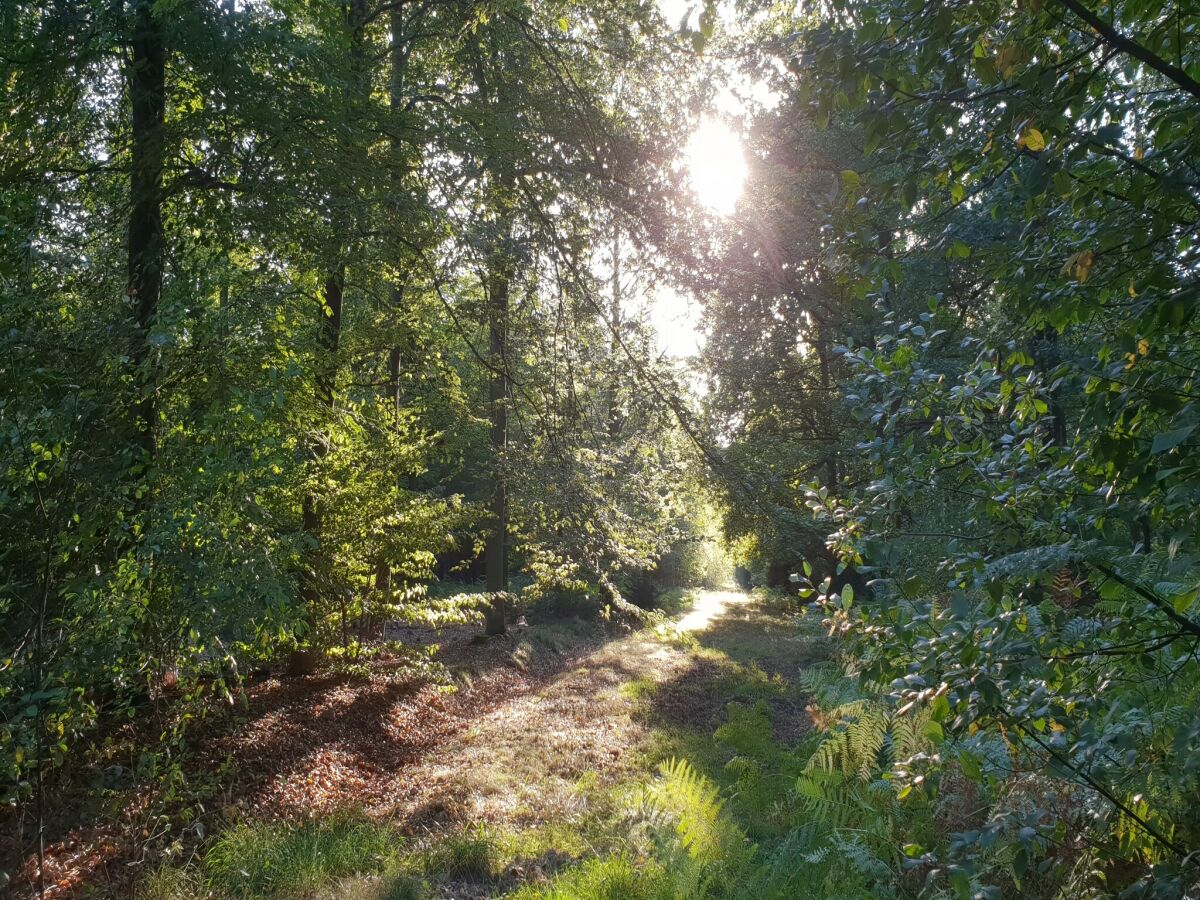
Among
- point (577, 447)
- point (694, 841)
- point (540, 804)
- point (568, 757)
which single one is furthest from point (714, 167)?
point (568, 757)

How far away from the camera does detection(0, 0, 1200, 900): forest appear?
2000mm

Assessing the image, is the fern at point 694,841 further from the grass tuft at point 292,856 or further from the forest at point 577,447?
the grass tuft at point 292,856

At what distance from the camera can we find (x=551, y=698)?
11594 millimetres

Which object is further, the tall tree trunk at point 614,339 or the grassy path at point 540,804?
the tall tree trunk at point 614,339

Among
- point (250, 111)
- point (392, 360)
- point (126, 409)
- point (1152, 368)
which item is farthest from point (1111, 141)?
point (392, 360)

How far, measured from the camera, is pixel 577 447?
24.1ft

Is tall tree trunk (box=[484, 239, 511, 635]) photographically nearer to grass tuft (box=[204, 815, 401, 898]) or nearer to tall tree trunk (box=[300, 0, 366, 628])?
tall tree trunk (box=[300, 0, 366, 628])

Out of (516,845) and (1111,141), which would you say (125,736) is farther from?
(1111,141)

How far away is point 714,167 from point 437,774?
6969 millimetres

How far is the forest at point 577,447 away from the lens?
2.00 meters

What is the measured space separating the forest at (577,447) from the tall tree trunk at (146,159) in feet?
0.17

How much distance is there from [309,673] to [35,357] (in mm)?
6730

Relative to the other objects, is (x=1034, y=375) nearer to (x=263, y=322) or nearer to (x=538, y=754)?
(x=263, y=322)

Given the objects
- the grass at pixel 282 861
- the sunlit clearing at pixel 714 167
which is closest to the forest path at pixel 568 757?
the grass at pixel 282 861
